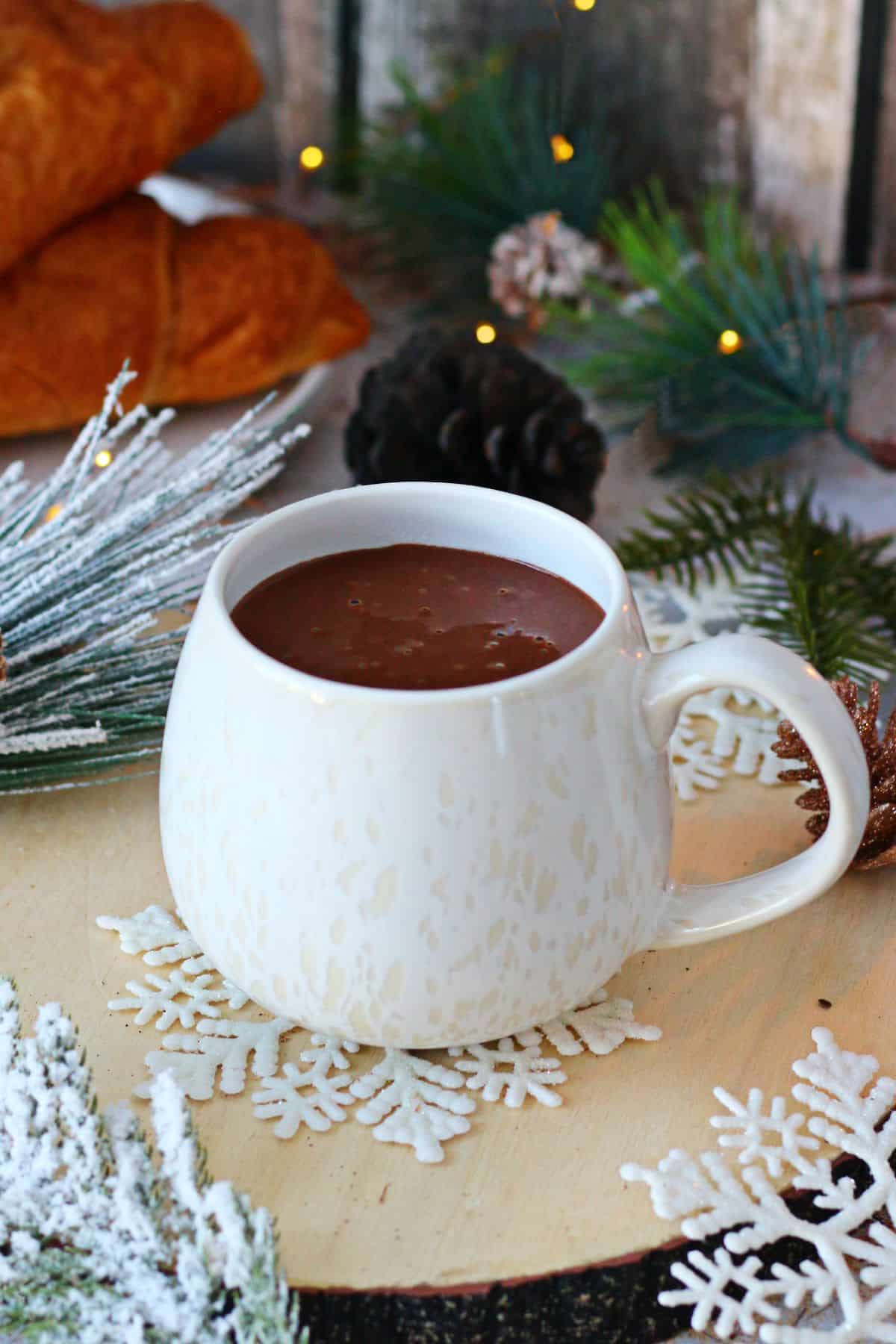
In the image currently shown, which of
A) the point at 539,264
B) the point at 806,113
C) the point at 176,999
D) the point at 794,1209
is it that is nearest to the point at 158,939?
the point at 176,999

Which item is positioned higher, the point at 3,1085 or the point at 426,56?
the point at 426,56

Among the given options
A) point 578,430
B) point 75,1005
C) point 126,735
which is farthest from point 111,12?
point 75,1005

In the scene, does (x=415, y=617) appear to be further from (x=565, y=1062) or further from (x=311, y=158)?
(x=311, y=158)

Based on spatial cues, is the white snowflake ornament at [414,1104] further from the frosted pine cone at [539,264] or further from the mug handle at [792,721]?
the frosted pine cone at [539,264]

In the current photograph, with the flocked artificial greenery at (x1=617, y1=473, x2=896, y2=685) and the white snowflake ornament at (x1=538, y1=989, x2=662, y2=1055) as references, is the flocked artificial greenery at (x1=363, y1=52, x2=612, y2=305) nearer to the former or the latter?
the flocked artificial greenery at (x1=617, y1=473, x2=896, y2=685)

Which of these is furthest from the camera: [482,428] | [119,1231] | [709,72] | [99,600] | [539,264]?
[709,72]

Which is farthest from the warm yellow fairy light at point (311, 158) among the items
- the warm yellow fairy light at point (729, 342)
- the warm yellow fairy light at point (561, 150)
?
the warm yellow fairy light at point (729, 342)

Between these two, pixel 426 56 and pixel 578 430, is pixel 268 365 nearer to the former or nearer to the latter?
pixel 578 430
